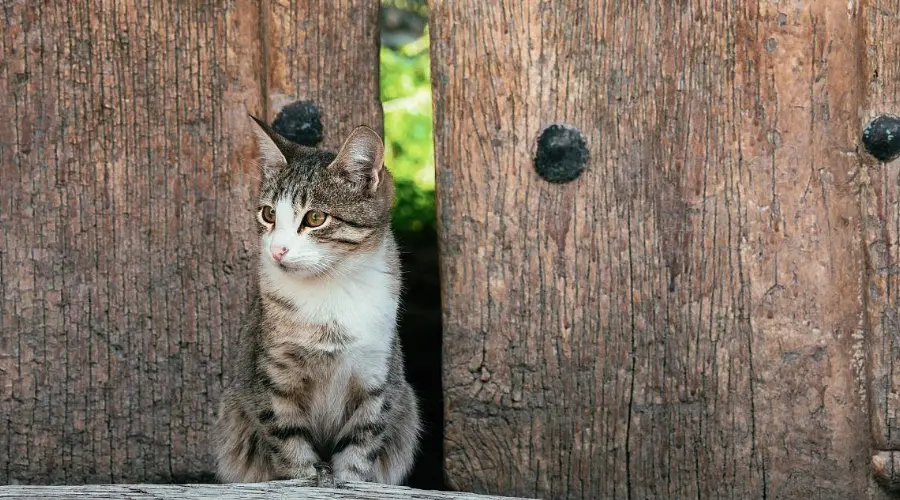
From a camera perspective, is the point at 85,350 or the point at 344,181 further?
the point at 85,350

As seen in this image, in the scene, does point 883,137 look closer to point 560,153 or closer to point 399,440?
point 560,153

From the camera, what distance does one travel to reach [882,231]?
2850mm

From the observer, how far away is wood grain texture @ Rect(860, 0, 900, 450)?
2.80 meters

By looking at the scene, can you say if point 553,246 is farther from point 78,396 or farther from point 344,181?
point 78,396

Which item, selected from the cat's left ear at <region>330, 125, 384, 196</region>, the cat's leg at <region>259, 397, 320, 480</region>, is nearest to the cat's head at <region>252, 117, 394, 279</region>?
the cat's left ear at <region>330, 125, 384, 196</region>

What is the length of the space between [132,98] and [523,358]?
1.36 metres

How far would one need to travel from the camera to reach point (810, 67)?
286 cm

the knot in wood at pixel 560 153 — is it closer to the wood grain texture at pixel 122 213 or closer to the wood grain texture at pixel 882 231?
the wood grain texture at pixel 122 213

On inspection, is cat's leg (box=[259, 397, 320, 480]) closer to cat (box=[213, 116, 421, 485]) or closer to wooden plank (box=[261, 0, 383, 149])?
cat (box=[213, 116, 421, 485])

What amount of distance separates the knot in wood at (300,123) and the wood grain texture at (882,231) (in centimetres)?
153

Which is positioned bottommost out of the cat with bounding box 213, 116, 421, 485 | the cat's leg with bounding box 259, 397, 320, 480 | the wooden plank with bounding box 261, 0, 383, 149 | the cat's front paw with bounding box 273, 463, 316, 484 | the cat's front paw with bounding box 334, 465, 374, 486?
the cat's front paw with bounding box 334, 465, 374, 486

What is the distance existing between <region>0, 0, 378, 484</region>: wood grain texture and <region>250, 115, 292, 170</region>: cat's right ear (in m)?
0.20

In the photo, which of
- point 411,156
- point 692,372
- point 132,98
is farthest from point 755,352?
point 411,156

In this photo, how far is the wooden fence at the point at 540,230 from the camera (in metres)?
2.89
